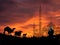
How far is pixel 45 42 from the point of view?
47.6 meters

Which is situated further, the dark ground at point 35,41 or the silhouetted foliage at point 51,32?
the silhouetted foliage at point 51,32

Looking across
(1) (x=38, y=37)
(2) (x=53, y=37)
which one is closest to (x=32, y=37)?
(1) (x=38, y=37)

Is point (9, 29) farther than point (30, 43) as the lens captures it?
Yes

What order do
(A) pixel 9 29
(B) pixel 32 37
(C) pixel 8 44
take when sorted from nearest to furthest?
(C) pixel 8 44
(B) pixel 32 37
(A) pixel 9 29

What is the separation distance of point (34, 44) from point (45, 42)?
9.89 ft

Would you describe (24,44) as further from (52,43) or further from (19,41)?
(52,43)

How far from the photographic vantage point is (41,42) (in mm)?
47844

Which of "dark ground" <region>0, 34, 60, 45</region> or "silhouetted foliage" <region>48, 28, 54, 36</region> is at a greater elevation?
"silhouetted foliage" <region>48, 28, 54, 36</region>

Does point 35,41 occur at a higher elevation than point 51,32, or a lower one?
lower

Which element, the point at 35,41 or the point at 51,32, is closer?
the point at 35,41

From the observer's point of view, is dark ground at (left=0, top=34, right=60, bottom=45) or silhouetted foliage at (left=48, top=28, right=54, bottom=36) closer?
dark ground at (left=0, top=34, right=60, bottom=45)

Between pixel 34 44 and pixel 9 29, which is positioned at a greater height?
pixel 9 29

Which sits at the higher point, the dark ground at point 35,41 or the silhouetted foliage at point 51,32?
the silhouetted foliage at point 51,32

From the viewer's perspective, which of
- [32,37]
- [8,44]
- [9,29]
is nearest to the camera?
[8,44]
